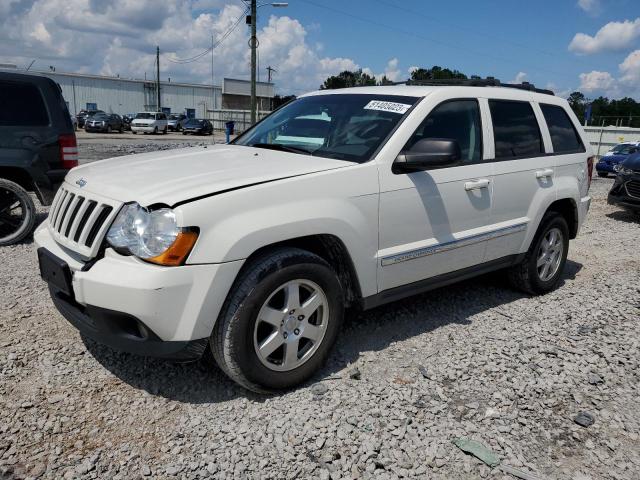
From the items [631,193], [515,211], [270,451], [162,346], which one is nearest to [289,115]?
[515,211]

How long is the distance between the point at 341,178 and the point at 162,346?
4.54 ft

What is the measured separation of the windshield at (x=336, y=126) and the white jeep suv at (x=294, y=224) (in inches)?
0.6

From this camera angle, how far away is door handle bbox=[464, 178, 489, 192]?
12.7 ft

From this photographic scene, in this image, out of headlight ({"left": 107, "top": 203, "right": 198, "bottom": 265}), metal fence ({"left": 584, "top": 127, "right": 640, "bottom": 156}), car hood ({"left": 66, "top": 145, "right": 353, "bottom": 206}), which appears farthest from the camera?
metal fence ({"left": 584, "top": 127, "right": 640, "bottom": 156})

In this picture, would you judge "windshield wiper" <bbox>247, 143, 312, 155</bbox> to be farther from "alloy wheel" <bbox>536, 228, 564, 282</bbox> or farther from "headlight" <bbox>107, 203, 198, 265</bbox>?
"alloy wheel" <bbox>536, 228, 564, 282</bbox>

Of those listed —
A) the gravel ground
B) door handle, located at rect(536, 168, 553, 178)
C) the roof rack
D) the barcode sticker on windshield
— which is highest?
the roof rack

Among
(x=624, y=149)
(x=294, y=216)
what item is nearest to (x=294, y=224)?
(x=294, y=216)

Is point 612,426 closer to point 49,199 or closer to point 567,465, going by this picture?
point 567,465

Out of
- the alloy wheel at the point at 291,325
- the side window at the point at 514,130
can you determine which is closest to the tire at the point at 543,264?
the side window at the point at 514,130

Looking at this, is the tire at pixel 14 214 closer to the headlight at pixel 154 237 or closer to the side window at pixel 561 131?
the headlight at pixel 154 237

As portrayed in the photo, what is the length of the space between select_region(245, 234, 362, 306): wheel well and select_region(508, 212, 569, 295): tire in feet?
7.06

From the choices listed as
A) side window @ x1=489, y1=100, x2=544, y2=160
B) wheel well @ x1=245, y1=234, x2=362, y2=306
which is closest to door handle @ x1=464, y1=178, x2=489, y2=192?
side window @ x1=489, y1=100, x2=544, y2=160

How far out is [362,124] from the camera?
3.71 meters

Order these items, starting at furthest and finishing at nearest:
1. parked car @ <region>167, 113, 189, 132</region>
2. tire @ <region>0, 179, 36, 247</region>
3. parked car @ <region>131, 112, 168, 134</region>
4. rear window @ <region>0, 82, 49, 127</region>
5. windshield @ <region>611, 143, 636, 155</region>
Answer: parked car @ <region>167, 113, 189, 132</region> → parked car @ <region>131, 112, 168, 134</region> → windshield @ <region>611, 143, 636, 155</region> → tire @ <region>0, 179, 36, 247</region> → rear window @ <region>0, 82, 49, 127</region>
